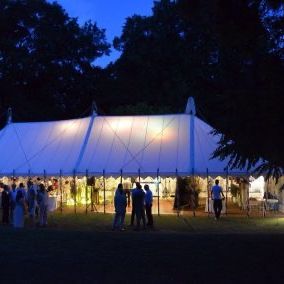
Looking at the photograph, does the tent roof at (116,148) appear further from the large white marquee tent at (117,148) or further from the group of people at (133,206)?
the group of people at (133,206)

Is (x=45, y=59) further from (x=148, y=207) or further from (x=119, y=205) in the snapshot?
(x=119, y=205)

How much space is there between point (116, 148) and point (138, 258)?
11.9 meters

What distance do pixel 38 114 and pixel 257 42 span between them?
110ft

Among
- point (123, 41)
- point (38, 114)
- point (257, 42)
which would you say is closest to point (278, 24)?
point (257, 42)

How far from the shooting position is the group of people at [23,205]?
16.6 m

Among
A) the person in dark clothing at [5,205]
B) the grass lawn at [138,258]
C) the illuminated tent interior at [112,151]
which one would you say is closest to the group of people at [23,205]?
the person in dark clothing at [5,205]

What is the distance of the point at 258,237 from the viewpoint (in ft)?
43.7

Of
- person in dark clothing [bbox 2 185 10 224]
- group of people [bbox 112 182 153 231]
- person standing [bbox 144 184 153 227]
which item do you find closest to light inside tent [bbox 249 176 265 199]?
person standing [bbox 144 184 153 227]

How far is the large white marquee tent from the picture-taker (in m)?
20.2

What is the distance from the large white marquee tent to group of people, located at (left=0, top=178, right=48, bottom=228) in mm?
2444

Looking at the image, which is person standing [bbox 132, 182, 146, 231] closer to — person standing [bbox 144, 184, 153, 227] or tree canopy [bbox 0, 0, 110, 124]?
person standing [bbox 144, 184, 153, 227]

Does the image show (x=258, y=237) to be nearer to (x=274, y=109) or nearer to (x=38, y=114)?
Result: (x=274, y=109)

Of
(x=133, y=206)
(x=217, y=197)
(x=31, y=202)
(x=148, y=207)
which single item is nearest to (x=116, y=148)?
(x=31, y=202)

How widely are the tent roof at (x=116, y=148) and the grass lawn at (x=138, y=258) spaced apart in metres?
4.78
